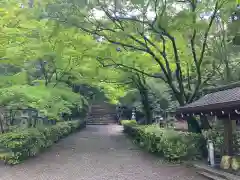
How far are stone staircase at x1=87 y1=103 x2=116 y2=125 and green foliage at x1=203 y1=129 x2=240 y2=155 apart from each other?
25.1 m

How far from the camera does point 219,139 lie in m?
9.50

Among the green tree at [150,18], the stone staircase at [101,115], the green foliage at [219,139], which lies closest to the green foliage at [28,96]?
the green tree at [150,18]

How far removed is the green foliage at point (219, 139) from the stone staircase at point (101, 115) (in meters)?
25.1

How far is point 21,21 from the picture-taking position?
1161cm

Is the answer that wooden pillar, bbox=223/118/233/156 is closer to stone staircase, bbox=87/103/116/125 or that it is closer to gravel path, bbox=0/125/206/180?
gravel path, bbox=0/125/206/180

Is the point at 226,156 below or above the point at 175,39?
below

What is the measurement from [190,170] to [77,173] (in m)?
3.60

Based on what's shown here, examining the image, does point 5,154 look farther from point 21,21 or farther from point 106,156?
point 21,21

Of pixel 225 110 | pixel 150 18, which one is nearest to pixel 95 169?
pixel 225 110

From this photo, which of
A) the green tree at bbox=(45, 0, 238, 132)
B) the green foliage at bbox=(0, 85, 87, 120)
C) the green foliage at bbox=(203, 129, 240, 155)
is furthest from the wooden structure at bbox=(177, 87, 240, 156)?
the green foliage at bbox=(0, 85, 87, 120)

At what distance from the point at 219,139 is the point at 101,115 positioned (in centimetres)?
2776

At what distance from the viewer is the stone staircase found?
1363 inches

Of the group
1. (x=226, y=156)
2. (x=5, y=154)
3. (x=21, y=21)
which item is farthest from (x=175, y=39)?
(x=5, y=154)

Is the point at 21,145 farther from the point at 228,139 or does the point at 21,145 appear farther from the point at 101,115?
the point at 101,115
